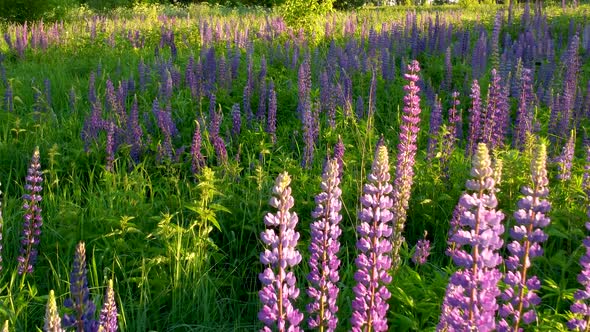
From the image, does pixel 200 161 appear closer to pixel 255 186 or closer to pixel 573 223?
pixel 255 186

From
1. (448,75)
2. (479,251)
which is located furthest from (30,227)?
(448,75)

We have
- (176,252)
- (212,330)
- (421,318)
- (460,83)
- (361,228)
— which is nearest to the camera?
(361,228)

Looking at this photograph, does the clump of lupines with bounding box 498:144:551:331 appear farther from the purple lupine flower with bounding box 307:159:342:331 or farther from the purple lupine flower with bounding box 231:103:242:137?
the purple lupine flower with bounding box 231:103:242:137

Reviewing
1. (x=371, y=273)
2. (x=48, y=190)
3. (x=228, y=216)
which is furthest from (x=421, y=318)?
(x=48, y=190)

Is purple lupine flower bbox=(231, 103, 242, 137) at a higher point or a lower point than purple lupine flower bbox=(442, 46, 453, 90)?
lower

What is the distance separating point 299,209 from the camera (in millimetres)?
3838

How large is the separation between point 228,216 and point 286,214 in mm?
2187

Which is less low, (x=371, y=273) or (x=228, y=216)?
(x=371, y=273)

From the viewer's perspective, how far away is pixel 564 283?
2.94m

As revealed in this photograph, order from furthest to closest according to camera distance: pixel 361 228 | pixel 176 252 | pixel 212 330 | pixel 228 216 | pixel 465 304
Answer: pixel 228 216 → pixel 176 252 → pixel 212 330 → pixel 361 228 → pixel 465 304

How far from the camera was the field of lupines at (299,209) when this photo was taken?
1.81 meters

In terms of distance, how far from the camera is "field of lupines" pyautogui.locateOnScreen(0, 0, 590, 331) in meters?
1.81

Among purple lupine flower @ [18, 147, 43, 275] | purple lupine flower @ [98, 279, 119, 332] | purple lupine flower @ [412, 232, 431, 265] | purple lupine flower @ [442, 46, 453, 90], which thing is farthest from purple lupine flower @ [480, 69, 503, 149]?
purple lupine flower @ [98, 279, 119, 332]

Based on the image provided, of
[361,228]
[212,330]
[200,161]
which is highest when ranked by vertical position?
[361,228]
